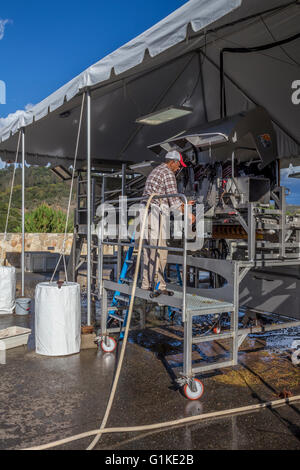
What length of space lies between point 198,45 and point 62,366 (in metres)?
5.30

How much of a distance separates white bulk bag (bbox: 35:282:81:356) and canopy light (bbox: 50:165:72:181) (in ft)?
17.6

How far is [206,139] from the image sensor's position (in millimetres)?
5887

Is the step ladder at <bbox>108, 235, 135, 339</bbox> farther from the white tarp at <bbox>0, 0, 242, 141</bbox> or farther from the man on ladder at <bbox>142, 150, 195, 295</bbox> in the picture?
the white tarp at <bbox>0, 0, 242, 141</bbox>

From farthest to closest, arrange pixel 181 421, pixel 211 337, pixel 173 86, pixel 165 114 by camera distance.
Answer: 1. pixel 173 86
2. pixel 165 114
3. pixel 211 337
4. pixel 181 421

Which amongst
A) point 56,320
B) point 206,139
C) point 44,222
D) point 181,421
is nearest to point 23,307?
point 56,320

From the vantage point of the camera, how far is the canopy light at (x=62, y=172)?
9.93 metres

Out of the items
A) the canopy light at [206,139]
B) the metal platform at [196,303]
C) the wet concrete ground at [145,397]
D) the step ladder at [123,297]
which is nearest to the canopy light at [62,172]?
the canopy light at [206,139]

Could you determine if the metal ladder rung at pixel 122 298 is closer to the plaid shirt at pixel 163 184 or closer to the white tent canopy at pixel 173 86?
the plaid shirt at pixel 163 184

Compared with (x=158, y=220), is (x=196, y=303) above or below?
below

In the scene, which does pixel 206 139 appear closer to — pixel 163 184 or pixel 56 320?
pixel 163 184

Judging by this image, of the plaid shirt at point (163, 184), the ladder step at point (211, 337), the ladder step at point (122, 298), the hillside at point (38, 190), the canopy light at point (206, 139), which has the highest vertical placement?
the hillside at point (38, 190)

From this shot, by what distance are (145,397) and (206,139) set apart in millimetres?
3467

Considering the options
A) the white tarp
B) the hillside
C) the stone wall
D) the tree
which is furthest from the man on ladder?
the hillside

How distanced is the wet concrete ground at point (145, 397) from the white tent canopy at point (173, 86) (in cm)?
323
